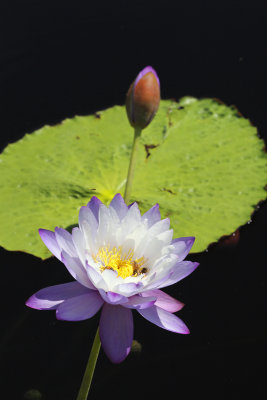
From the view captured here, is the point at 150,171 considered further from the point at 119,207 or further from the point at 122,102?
→ the point at 119,207

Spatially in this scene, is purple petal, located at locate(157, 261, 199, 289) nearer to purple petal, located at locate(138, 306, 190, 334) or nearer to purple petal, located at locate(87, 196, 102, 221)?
purple petal, located at locate(138, 306, 190, 334)

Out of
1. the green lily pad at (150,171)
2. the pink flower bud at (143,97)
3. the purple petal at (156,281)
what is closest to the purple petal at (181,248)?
the purple petal at (156,281)

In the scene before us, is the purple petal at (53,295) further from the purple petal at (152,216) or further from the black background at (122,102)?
the black background at (122,102)

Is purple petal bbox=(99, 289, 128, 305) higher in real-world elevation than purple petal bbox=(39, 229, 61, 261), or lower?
lower

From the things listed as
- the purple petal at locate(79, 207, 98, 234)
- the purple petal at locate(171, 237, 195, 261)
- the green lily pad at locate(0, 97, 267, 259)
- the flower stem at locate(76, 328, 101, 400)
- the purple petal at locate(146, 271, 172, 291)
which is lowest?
the flower stem at locate(76, 328, 101, 400)

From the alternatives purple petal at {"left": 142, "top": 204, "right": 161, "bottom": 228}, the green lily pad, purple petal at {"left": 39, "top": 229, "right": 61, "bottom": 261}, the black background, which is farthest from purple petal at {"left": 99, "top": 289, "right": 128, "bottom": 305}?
the green lily pad

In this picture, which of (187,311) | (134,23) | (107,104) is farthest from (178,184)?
(134,23)
